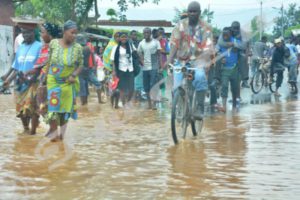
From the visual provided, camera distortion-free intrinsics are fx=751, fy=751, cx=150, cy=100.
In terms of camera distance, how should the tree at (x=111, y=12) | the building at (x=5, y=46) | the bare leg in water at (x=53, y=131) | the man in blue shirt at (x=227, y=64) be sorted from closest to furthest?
1. the bare leg in water at (x=53, y=131)
2. the man in blue shirt at (x=227, y=64)
3. the building at (x=5, y=46)
4. the tree at (x=111, y=12)

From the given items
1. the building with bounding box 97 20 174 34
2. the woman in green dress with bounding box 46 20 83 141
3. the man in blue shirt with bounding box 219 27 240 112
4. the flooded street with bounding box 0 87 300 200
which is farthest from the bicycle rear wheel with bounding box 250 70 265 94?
the building with bounding box 97 20 174 34

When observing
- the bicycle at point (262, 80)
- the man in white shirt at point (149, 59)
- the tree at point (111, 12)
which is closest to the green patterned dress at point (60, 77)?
the man in white shirt at point (149, 59)

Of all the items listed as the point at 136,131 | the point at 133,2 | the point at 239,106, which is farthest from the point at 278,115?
the point at 133,2

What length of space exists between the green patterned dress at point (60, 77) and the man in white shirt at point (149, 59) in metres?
6.31

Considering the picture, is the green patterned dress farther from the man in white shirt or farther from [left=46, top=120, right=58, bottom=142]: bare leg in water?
the man in white shirt

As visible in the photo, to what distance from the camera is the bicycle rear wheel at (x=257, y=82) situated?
68.3ft

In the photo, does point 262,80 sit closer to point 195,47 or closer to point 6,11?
point 195,47

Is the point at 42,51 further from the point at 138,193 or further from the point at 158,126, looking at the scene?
the point at 138,193

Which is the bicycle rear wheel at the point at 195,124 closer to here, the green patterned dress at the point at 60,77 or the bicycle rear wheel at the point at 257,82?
the green patterned dress at the point at 60,77

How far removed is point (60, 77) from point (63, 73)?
0.07m

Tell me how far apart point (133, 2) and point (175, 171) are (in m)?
27.1

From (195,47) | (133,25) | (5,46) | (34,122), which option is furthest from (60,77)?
(133,25)

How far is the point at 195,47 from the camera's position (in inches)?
408

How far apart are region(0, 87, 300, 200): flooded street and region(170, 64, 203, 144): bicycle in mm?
222
